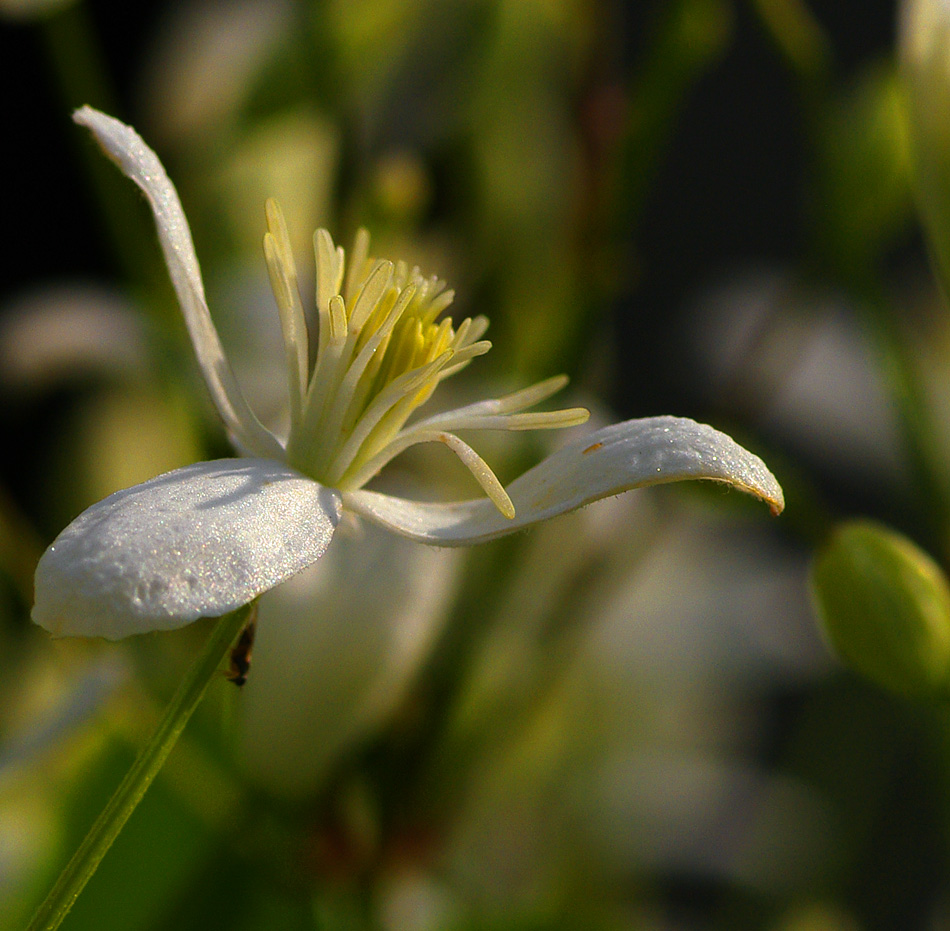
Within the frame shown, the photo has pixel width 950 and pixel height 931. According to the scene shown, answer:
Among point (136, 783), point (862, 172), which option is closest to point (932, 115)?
point (862, 172)

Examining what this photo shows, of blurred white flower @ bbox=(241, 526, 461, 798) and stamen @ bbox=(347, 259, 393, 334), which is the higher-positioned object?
stamen @ bbox=(347, 259, 393, 334)

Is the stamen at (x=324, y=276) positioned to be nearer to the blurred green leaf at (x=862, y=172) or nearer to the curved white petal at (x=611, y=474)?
the curved white petal at (x=611, y=474)

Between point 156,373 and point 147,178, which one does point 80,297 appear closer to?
point 156,373

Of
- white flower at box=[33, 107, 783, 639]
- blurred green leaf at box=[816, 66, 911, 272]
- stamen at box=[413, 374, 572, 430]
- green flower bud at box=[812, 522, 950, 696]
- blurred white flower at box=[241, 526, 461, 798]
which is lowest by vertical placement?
blurred white flower at box=[241, 526, 461, 798]

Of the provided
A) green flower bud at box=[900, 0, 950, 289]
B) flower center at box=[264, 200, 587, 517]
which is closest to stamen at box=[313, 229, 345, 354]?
flower center at box=[264, 200, 587, 517]

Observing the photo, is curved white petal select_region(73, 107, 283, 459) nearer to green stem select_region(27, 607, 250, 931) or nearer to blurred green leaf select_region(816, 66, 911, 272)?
green stem select_region(27, 607, 250, 931)

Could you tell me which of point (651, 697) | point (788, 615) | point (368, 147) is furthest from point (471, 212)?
point (788, 615)

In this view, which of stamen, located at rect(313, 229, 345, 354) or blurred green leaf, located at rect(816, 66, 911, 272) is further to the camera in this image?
blurred green leaf, located at rect(816, 66, 911, 272)

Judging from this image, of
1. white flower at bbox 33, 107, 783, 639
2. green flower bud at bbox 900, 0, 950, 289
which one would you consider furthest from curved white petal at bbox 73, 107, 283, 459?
green flower bud at bbox 900, 0, 950, 289
